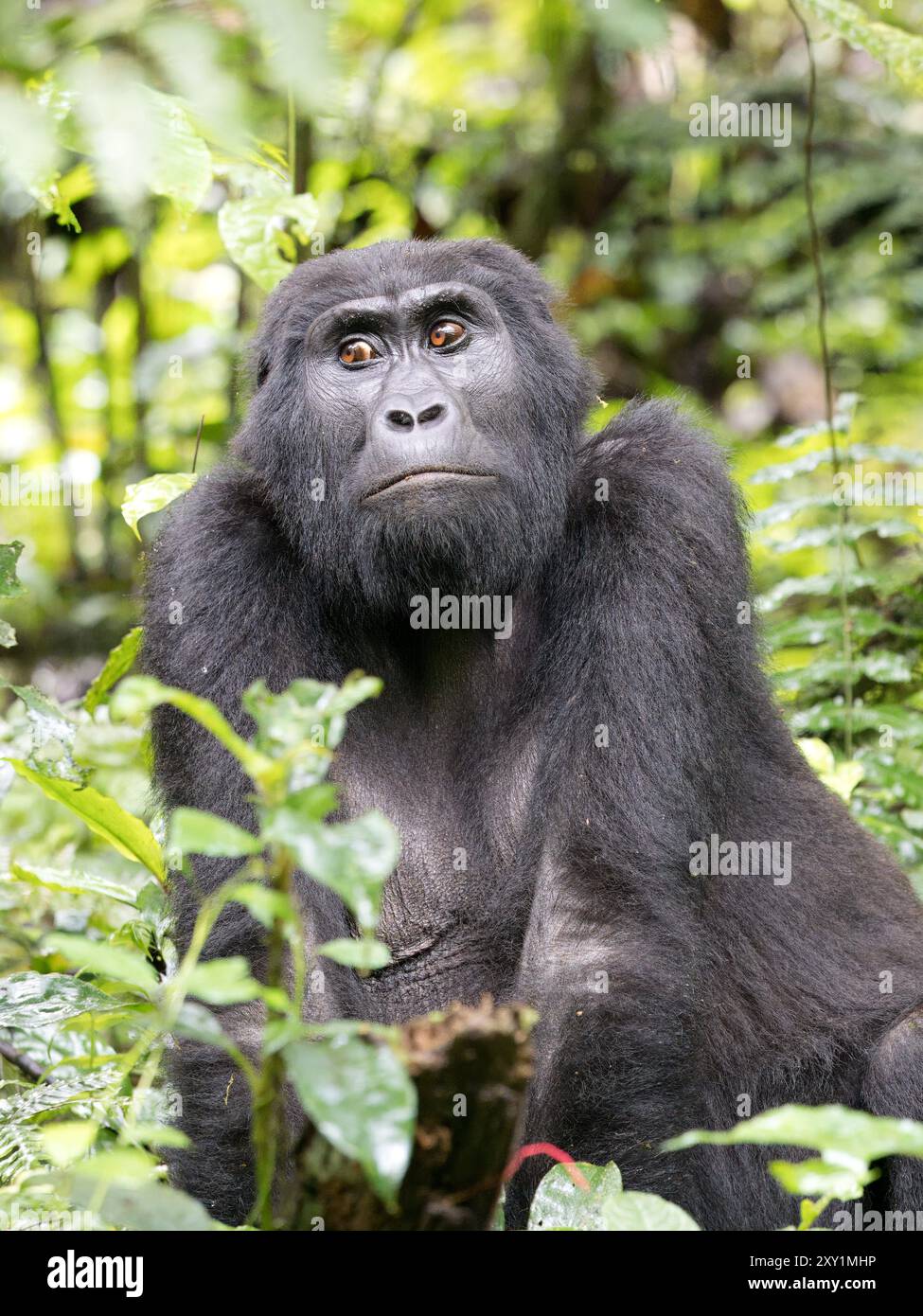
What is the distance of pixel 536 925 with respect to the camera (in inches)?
142

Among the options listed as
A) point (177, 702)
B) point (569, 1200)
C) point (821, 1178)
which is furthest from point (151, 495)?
point (821, 1178)

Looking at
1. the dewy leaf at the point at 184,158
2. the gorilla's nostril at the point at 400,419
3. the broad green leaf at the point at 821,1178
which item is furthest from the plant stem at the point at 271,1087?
the dewy leaf at the point at 184,158

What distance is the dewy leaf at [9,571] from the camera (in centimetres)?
395

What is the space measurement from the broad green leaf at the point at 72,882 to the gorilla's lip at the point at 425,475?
1439 millimetres

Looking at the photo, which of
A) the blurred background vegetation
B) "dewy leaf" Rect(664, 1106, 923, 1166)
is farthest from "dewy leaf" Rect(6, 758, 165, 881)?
"dewy leaf" Rect(664, 1106, 923, 1166)

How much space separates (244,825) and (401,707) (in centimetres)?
63

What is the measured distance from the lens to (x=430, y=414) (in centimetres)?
366

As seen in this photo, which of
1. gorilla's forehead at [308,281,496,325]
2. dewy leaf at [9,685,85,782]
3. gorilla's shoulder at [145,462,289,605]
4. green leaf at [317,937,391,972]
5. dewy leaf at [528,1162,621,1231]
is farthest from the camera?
dewy leaf at [9,685,85,782]

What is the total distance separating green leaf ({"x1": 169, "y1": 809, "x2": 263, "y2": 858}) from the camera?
6.25ft

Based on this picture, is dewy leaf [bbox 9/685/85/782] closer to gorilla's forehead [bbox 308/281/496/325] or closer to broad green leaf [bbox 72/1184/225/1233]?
gorilla's forehead [bbox 308/281/496/325]

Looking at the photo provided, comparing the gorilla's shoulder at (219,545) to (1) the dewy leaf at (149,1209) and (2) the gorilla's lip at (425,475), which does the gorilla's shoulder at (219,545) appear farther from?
(1) the dewy leaf at (149,1209)
